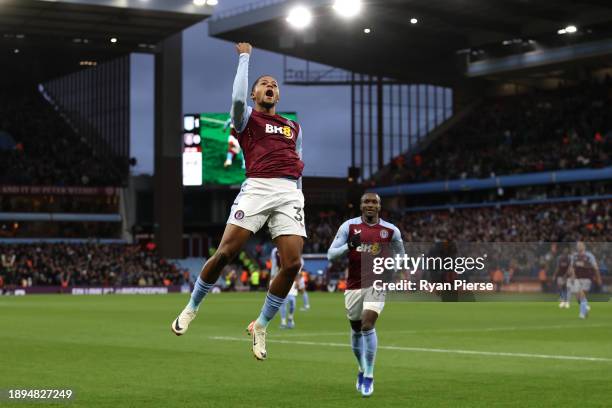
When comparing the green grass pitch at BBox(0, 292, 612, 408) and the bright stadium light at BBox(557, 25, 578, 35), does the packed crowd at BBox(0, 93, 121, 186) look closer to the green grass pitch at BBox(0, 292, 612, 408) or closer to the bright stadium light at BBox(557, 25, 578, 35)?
the bright stadium light at BBox(557, 25, 578, 35)

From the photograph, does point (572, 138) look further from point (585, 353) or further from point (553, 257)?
point (585, 353)

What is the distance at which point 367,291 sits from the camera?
1374 cm

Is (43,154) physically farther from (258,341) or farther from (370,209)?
(258,341)

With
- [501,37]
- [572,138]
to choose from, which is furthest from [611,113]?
[501,37]

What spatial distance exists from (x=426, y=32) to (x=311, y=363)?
5472 centimetres

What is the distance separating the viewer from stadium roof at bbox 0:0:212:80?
6341 cm

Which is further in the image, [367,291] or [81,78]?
[81,78]

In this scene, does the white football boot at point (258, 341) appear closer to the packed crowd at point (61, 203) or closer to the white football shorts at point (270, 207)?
the white football shorts at point (270, 207)

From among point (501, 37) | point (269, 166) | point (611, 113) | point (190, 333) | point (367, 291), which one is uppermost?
point (501, 37)

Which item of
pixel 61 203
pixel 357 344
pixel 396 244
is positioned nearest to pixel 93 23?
pixel 61 203

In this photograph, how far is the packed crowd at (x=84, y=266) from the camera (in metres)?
64.1

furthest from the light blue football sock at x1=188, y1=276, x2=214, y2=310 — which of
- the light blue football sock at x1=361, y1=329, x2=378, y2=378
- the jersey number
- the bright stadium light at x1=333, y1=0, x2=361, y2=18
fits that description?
the bright stadium light at x1=333, y1=0, x2=361, y2=18

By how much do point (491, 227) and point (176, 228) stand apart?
24.7 meters

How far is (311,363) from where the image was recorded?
17.5 m
